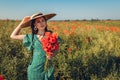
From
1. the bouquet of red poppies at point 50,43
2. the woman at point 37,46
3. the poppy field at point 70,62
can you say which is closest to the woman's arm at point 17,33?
the woman at point 37,46

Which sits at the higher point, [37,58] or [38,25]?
[38,25]

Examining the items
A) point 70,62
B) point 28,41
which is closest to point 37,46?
point 28,41

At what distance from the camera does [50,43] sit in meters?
5.63

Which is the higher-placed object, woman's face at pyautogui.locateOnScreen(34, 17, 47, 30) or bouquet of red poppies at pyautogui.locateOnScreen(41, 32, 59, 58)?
woman's face at pyautogui.locateOnScreen(34, 17, 47, 30)

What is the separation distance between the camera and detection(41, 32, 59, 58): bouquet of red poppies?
562 centimetres

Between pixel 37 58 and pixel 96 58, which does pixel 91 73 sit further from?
pixel 37 58

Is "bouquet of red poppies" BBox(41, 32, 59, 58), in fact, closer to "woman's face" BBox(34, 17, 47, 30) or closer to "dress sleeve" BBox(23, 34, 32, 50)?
"woman's face" BBox(34, 17, 47, 30)

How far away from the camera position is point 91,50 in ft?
29.6

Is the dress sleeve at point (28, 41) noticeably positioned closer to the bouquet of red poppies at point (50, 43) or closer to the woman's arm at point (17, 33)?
the woman's arm at point (17, 33)

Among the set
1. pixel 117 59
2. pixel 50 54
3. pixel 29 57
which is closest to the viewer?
pixel 50 54

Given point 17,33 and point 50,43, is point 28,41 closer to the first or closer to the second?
point 17,33

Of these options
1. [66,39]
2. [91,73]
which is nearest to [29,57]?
[91,73]

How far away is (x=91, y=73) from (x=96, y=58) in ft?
1.61

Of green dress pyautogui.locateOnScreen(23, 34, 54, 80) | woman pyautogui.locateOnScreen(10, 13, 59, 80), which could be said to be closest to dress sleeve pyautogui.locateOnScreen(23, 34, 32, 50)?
woman pyautogui.locateOnScreen(10, 13, 59, 80)
